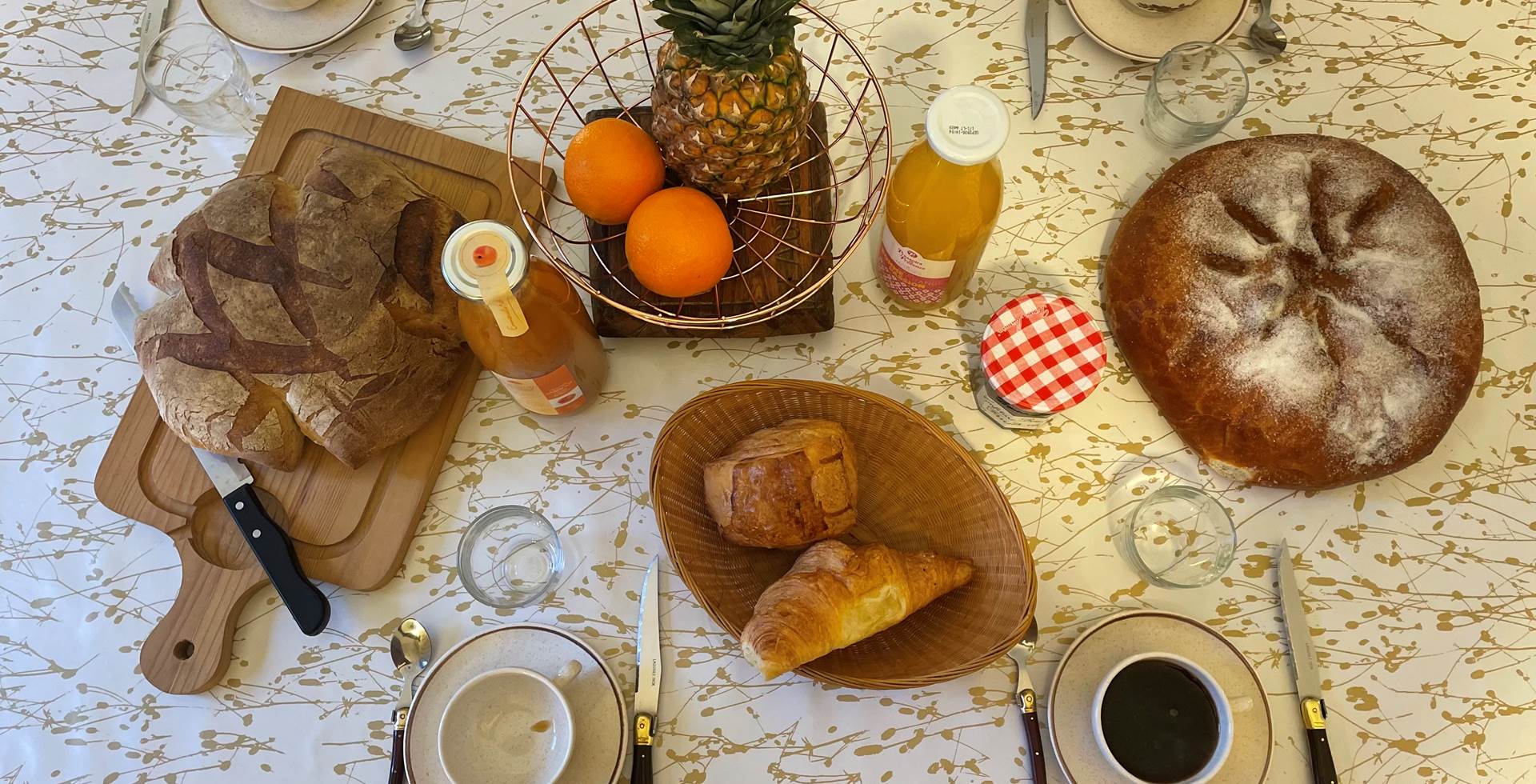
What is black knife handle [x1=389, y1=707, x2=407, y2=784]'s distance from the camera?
928mm

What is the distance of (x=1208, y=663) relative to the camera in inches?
37.0

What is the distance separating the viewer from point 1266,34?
3.78 feet

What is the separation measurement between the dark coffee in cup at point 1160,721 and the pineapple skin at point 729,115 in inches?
26.2

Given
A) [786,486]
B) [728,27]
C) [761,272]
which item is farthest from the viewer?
[761,272]

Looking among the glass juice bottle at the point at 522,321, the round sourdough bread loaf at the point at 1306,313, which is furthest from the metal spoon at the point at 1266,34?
the glass juice bottle at the point at 522,321

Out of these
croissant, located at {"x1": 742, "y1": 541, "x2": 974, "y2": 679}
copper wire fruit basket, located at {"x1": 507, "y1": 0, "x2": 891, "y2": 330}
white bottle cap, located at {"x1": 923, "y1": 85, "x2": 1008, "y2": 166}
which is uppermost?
white bottle cap, located at {"x1": 923, "y1": 85, "x2": 1008, "y2": 166}

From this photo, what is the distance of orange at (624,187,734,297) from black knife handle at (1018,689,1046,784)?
1.97 ft

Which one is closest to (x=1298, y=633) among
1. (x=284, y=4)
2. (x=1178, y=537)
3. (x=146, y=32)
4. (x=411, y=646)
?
→ (x=1178, y=537)

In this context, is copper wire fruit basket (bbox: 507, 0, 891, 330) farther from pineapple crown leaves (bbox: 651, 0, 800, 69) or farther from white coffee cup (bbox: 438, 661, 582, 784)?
white coffee cup (bbox: 438, 661, 582, 784)

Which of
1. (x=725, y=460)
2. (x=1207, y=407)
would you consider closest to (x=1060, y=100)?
(x=1207, y=407)

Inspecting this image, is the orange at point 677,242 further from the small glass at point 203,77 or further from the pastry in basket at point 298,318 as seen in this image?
the small glass at point 203,77

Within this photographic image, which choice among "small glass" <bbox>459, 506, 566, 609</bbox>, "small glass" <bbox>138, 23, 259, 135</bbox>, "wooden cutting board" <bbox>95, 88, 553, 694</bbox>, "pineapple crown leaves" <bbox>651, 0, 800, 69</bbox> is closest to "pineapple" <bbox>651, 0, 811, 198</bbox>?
"pineapple crown leaves" <bbox>651, 0, 800, 69</bbox>

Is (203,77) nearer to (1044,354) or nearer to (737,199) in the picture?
(737,199)

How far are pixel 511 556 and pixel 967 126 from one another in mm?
731
